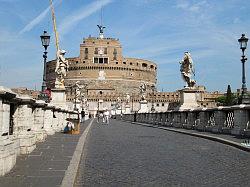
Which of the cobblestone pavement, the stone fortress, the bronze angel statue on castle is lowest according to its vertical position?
the cobblestone pavement

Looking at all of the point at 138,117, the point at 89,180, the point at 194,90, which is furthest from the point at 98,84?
the point at 89,180

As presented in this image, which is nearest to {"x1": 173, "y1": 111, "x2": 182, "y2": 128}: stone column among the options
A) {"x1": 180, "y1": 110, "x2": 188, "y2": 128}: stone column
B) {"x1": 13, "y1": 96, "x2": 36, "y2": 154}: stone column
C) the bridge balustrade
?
{"x1": 180, "y1": 110, "x2": 188, "y2": 128}: stone column

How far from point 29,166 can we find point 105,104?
119274 mm

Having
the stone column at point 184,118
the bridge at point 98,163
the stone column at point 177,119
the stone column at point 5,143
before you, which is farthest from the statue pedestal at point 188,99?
the stone column at point 5,143

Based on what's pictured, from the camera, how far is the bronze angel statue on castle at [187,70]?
25875 millimetres

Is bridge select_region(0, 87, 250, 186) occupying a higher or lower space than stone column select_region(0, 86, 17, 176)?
lower

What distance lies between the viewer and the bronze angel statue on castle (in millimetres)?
25875

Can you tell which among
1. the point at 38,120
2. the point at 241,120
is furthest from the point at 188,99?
the point at 38,120

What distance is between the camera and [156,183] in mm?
6031

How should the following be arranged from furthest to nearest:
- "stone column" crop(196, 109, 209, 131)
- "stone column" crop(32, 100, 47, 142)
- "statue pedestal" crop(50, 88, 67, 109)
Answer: "statue pedestal" crop(50, 88, 67, 109) < "stone column" crop(196, 109, 209, 131) < "stone column" crop(32, 100, 47, 142)

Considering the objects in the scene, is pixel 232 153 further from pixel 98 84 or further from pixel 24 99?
pixel 98 84

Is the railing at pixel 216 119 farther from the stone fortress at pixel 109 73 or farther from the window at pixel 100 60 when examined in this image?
the window at pixel 100 60

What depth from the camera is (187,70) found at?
26.0 metres

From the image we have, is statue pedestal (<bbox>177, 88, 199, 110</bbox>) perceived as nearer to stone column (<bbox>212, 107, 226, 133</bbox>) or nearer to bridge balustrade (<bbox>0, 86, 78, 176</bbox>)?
stone column (<bbox>212, 107, 226, 133</bbox>)
